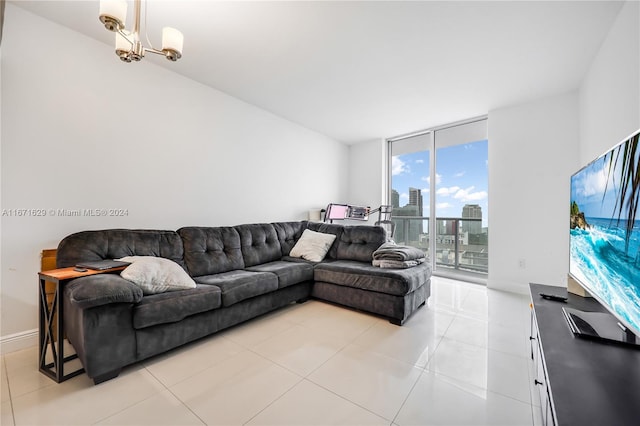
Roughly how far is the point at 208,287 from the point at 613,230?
2.36m

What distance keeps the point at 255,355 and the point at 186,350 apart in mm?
530

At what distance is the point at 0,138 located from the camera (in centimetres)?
192

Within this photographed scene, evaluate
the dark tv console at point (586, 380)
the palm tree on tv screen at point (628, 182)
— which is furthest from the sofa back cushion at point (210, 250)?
the palm tree on tv screen at point (628, 182)

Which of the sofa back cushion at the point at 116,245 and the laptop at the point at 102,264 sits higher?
the sofa back cushion at the point at 116,245

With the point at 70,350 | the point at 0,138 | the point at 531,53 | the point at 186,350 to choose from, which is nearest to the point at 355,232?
the point at 186,350

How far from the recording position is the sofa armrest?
146 cm

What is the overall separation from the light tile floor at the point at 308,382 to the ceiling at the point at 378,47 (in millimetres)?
2539

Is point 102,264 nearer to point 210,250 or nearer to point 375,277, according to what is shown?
point 210,250

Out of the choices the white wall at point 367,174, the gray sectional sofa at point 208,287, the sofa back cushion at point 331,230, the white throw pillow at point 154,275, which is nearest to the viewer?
the gray sectional sofa at point 208,287

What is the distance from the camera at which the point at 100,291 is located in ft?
4.96

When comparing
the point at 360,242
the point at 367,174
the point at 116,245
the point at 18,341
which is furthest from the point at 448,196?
the point at 18,341

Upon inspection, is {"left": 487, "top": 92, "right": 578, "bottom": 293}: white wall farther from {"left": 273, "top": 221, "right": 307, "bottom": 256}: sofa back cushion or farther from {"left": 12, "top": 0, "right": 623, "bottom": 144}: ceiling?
{"left": 273, "top": 221, "right": 307, "bottom": 256}: sofa back cushion

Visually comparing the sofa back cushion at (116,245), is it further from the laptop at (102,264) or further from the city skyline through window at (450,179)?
the city skyline through window at (450,179)

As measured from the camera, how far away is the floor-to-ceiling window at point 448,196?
166 inches
